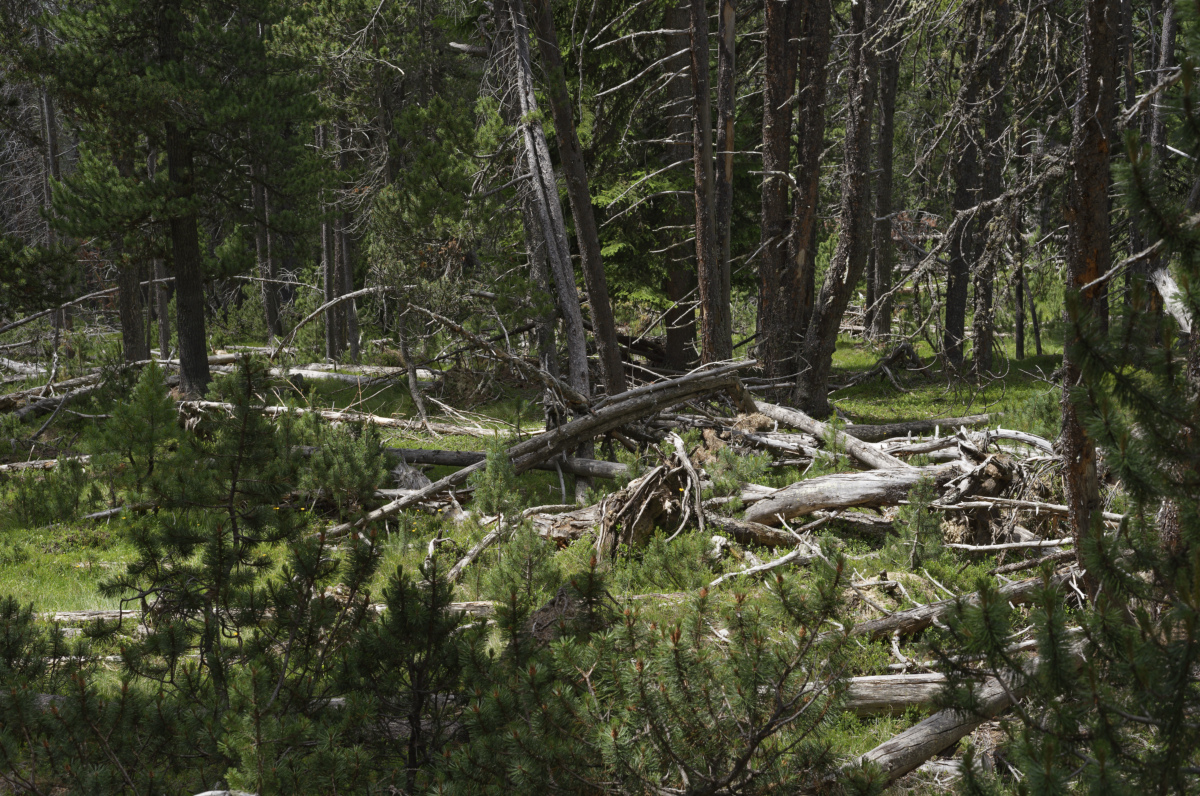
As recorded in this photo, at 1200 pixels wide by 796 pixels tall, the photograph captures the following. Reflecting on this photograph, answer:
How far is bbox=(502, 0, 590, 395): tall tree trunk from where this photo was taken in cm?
998

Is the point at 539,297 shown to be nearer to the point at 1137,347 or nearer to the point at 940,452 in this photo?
the point at 940,452

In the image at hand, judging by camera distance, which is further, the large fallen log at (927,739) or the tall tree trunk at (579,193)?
the tall tree trunk at (579,193)

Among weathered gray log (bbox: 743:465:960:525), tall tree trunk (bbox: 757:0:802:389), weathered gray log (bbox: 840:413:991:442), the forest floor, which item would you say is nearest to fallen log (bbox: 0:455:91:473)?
the forest floor

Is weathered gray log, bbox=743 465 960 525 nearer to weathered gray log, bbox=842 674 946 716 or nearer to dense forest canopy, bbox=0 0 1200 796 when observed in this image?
dense forest canopy, bbox=0 0 1200 796

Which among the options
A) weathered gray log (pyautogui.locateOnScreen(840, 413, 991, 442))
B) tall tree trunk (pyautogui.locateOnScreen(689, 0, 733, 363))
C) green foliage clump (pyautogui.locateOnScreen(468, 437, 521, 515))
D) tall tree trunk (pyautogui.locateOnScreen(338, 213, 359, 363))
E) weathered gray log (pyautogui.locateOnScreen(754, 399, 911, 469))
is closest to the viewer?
green foliage clump (pyautogui.locateOnScreen(468, 437, 521, 515))

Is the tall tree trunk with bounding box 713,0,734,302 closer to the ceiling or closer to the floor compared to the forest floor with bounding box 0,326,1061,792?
closer to the ceiling

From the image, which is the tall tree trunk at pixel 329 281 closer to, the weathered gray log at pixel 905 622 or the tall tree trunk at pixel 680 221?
the tall tree trunk at pixel 680 221

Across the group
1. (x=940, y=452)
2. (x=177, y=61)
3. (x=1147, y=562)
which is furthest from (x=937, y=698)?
(x=177, y=61)

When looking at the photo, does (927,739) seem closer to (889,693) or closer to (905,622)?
(889,693)

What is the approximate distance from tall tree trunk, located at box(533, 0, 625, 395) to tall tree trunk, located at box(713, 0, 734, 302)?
7.00ft

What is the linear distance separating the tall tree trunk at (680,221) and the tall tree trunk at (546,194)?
349 centimetres

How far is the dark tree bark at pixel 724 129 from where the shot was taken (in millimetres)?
11250

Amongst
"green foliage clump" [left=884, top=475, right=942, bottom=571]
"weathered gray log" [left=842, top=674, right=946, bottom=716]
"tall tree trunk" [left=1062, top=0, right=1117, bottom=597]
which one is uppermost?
"tall tree trunk" [left=1062, top=0, right=1117, bottom=597]

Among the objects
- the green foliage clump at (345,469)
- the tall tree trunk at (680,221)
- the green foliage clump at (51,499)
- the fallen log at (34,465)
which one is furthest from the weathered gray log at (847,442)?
the fallen log at (34,465)
